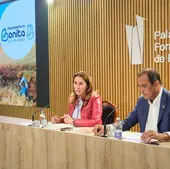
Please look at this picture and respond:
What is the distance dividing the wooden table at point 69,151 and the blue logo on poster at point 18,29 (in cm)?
346

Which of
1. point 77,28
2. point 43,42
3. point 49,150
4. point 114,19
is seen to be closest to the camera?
point 49,150

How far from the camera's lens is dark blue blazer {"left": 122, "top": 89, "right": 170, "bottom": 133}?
3.06 metres

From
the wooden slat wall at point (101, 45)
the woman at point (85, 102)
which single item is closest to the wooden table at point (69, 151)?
the woman at point (85, 102)

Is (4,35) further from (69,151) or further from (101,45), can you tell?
(69,151)

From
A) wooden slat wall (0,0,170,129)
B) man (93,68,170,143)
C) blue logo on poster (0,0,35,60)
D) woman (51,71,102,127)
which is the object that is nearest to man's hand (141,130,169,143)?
man (93,68,170,143)

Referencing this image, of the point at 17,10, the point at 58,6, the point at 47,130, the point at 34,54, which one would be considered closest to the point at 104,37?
the point at 58,6

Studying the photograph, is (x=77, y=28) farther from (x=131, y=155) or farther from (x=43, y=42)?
(x=131, y=155)

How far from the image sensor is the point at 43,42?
6.78 m

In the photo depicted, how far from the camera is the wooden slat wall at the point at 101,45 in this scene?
16.6 feet

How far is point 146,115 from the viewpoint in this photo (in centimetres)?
326

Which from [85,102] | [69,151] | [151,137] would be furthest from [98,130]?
[85,102]

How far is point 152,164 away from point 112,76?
11.2ft

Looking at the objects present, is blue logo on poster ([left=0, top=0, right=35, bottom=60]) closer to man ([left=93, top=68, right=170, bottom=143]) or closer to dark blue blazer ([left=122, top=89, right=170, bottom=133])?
dark blue blazer ([left=122, top=89, right=170, bottom=133])

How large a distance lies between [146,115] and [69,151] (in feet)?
2.75
